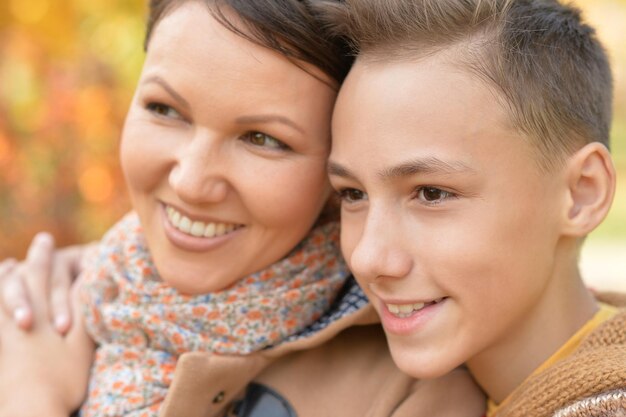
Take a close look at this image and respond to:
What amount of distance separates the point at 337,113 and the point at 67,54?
4.21m

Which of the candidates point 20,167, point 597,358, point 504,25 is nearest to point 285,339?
point 597,358

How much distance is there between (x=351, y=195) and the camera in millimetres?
2264

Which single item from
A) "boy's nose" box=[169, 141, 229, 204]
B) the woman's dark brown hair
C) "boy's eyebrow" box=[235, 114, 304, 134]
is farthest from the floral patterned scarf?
the woman's dark brown hair

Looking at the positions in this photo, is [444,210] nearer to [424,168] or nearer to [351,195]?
[424,168]

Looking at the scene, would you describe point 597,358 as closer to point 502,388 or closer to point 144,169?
point 502,388

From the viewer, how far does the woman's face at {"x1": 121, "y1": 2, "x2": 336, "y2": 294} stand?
224 cm

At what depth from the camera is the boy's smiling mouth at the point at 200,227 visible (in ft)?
7.93

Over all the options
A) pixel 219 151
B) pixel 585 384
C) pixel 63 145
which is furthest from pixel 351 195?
pixel 63 145

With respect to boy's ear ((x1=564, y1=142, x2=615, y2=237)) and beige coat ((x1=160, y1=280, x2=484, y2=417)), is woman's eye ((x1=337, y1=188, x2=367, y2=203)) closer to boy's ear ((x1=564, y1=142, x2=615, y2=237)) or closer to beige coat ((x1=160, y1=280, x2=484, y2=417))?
beige coat ((x1=160, y1=280, x2=484, y2=417))

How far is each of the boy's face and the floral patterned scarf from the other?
425mm

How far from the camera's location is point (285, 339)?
2494 mm

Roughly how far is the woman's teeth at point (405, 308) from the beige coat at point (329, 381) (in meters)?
0.23

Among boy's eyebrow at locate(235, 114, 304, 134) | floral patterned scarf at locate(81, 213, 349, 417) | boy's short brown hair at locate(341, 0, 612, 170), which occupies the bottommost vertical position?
floral patterned scarf at locate(81, 213, 349, 417)

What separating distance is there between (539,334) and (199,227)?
38.1 inches
